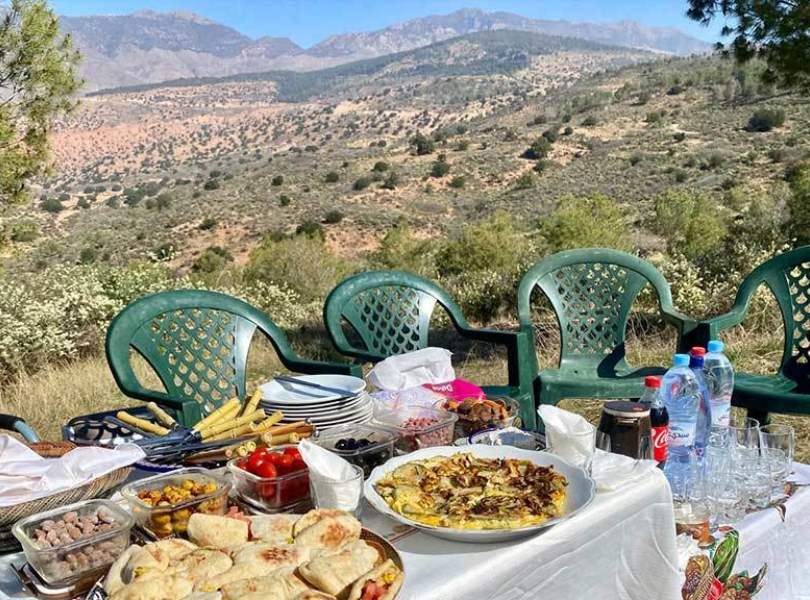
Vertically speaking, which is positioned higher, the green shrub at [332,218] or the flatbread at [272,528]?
the flatbread at [272,528]

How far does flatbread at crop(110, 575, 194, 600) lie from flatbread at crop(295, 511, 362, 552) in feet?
0.73

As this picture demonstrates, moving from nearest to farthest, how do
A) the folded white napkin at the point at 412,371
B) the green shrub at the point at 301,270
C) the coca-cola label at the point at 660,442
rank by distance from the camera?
1. the coca-cola label at the point at 660,442
2. the folded white napkin at the point at 412,371
3. the green shrub at the point at 301,270

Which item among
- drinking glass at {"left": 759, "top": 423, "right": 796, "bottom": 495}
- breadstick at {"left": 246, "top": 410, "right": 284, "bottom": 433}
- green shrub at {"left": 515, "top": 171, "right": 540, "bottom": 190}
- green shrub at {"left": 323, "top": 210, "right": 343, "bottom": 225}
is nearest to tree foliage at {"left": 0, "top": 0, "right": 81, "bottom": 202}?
breadstick at {"left": 246, "top": 410, "right": 284, "bottom": 433}

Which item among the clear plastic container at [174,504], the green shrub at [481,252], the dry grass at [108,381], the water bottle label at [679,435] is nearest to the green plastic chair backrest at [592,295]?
the dry grass at [108,381]

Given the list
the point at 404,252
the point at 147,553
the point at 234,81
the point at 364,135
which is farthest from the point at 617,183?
the point at 234,81

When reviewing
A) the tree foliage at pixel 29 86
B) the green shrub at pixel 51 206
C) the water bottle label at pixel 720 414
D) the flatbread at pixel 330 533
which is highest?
the tree foliage at pixel 29 86

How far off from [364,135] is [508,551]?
60.5 m

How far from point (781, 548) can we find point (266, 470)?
130cm

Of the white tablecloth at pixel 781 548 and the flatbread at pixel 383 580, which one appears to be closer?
the flatbread at pixel 383 580

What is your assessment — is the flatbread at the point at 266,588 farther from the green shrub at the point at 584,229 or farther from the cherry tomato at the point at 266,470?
the green shrub at the point at 584,229

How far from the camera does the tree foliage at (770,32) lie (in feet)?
23.8

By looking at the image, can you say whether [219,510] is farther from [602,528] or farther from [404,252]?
[404,252]

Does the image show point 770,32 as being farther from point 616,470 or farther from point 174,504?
point 174,504

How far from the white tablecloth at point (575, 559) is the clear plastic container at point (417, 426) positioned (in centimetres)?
30
